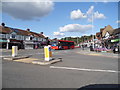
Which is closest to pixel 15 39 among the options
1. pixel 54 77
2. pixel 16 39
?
pixel 16 39

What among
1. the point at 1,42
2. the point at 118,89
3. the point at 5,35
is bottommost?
the point at 118,89

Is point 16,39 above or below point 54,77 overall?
above

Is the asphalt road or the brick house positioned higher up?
the brick house

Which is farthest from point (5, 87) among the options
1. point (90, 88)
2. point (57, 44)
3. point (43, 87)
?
point (57, 44)

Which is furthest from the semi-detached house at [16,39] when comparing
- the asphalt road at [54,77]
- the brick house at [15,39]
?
the asphalt road at [54,77]

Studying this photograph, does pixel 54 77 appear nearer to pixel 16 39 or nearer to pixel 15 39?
pixel 15 39

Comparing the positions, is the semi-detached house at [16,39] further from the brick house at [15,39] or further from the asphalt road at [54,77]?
the asphalt road at [54,77]

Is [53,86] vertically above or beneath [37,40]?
beneath

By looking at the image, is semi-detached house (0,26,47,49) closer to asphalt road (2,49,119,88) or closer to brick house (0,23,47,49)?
brick house (0,23,47,49)

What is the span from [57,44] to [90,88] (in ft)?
105

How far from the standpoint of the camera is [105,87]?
4.50m

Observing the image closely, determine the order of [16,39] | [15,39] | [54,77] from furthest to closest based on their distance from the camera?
[16,39] < [15,39] < [54,77]

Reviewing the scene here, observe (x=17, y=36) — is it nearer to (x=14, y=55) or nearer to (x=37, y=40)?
(x=37, y=40)

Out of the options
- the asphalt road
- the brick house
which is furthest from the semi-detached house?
the asphalt road
